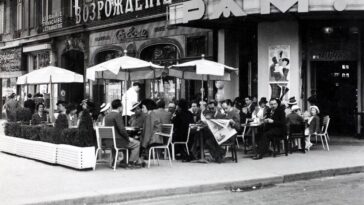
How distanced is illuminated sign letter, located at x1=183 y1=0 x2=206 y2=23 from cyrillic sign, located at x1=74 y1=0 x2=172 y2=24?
14.2ft

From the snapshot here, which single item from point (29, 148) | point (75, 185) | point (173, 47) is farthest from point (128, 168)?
point (173, 47)

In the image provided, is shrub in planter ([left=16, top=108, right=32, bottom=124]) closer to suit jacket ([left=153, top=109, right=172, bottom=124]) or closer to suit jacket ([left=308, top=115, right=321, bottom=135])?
suit jacket ([left=153, top=109, right=172, bottom=124])

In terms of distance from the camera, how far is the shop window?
71.7ft

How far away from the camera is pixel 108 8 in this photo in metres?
Result: 27.6

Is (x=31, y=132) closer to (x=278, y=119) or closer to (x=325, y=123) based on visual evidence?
(x=278, y=119)

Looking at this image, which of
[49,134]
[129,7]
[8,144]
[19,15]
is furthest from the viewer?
[19,15]

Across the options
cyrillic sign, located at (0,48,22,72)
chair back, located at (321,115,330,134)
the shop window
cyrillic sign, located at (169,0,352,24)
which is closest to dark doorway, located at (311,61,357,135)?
chair back, located at (321,115,330,134)

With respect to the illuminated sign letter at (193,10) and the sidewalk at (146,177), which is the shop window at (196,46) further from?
the sidewalk at (146,177)

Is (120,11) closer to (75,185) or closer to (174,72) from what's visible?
(174,72)

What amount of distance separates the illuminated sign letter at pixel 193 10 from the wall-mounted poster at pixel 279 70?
9.67 feet

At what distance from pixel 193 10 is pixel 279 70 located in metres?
3.82

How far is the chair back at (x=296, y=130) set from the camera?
1474cm

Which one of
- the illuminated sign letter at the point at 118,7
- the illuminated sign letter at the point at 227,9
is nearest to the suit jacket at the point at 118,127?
the illuminated sign letter at the point at 227,9

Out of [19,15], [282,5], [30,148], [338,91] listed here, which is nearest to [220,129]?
[30,148]
